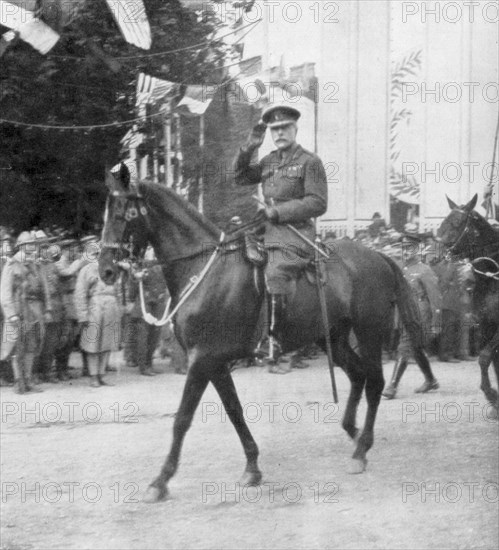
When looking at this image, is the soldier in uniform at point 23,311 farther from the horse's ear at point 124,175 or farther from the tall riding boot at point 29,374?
the horse's ear at point 124,175

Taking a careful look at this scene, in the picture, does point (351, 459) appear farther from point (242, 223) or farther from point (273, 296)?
point (242, 223)

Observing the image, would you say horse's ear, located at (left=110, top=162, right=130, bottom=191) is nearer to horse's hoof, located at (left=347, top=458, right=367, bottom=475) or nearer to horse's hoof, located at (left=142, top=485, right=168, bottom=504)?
horse's hoof, located at (left=142, top=485, right=168, bottom=504)

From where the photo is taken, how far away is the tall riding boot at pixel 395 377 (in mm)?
9484

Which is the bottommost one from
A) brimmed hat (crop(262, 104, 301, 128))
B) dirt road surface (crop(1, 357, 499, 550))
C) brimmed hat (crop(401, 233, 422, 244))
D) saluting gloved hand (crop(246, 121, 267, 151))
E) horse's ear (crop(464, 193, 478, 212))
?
dirt road surface (crop(1, 357, 499, 550))

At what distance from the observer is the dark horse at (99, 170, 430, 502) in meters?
7.28

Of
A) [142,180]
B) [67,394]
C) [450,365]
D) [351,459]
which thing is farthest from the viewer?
[67,394]

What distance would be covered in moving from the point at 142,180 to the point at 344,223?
1.34m

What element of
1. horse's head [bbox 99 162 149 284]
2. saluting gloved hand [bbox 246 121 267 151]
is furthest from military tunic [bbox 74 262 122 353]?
saluting gloved hand [bbox 246 121 267 151]

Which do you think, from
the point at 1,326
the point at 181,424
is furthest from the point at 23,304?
the point at 181,424

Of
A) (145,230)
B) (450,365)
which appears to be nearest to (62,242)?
(145,230)

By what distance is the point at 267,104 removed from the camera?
6.61m

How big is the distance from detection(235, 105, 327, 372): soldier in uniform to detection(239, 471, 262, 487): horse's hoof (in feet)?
2.66

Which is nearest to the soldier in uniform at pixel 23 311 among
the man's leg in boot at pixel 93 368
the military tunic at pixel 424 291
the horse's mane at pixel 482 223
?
the man's leg in boot at pixel 93 368

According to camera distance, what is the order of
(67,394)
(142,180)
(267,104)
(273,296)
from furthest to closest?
(67,394), (273,296), (142,180), (267,104)
